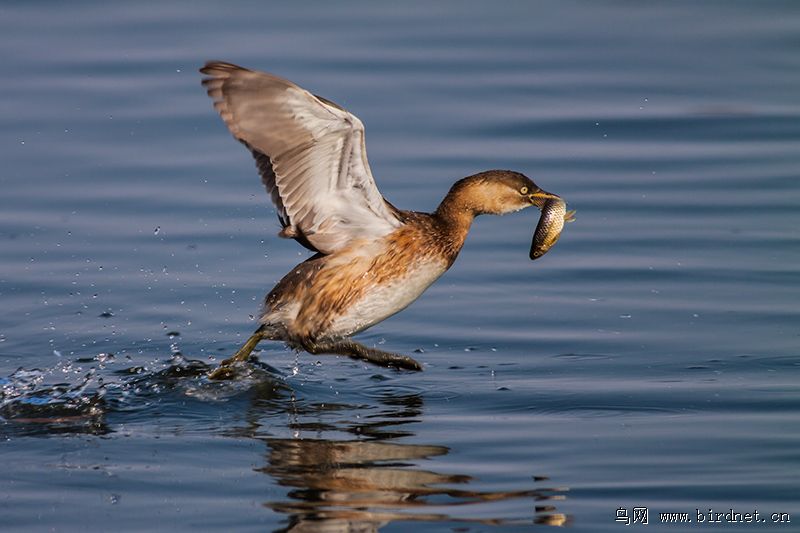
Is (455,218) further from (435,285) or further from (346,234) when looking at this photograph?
(435,285)

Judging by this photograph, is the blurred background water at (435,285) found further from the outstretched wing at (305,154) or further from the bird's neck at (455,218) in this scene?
the outstretched wing at (305,154)

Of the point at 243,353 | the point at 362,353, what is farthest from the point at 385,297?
the point at 243,353

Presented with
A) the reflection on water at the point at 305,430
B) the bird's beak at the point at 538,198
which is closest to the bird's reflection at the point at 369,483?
the reflection on water at the point at 305,430

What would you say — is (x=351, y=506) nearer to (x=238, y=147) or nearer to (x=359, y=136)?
(x=359, y=136)

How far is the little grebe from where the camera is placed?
7.60 m

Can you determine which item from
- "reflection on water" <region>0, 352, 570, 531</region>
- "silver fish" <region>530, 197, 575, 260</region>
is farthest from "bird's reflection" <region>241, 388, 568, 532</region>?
"silver fish" <region>530, 197, 575, 260</region>

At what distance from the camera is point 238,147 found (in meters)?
11.6

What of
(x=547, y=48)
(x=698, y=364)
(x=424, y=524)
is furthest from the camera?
(x=547, y=48)

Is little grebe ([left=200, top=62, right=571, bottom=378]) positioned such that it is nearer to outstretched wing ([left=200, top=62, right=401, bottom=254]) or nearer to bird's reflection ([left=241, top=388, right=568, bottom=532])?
outstretched wing ([left=200, top=62, right=401, bottom=254])

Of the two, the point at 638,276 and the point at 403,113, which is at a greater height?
the point at 403,113

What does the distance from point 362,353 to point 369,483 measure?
1.87 metres

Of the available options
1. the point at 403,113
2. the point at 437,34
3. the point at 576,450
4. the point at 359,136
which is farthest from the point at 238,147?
the point at 576,450

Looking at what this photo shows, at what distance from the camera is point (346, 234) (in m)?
8.11

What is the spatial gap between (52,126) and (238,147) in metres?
1.48
